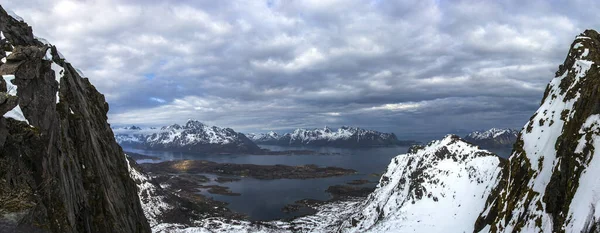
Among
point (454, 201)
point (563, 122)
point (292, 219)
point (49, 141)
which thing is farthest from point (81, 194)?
point (292, 219)

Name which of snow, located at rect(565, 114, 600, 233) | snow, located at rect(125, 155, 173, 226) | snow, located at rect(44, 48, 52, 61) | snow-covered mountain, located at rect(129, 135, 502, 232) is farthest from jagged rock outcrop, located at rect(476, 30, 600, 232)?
snow, located at rect(125, 155, 173, 226)

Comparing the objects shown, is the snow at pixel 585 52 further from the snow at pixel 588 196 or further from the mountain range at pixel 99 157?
the snow at pixel 588 196

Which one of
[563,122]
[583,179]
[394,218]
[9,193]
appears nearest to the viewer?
[9,193]

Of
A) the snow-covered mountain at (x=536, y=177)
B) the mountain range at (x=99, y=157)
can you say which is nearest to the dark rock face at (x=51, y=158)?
the mountain range at (x=99, y=157)

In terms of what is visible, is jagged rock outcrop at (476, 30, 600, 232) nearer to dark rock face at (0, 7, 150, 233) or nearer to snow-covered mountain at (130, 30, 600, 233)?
snow-covered mountain at (130, 30, 600, 233)

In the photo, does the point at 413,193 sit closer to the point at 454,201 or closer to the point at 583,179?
the point at 454,201

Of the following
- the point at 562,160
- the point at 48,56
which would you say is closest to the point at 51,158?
the point at 48,56

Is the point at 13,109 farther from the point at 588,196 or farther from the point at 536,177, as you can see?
the point at 536,177
